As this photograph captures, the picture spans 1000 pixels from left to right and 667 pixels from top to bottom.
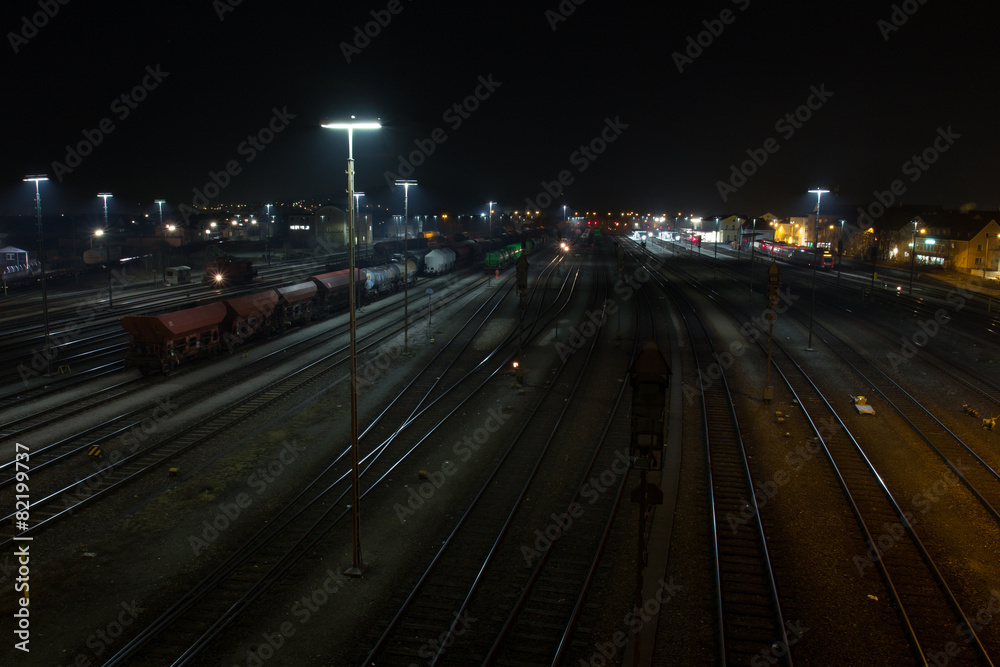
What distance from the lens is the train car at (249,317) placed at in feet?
93.1

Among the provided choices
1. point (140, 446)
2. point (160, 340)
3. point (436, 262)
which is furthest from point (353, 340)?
point (436, 262)

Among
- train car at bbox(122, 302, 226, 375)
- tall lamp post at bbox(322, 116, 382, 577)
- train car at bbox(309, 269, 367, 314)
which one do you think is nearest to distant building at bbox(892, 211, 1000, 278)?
train car at bbox(309, 269, 367, 314)

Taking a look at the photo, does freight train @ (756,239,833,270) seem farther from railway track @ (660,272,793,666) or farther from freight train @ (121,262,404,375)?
railway track @ (660,272,793,666)

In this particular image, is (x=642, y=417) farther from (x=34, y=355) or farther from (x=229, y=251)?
(x=229, y=251)

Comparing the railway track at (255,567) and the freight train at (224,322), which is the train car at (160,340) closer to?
the freight train at (224,322)

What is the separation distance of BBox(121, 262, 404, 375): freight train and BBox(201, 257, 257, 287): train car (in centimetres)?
1618

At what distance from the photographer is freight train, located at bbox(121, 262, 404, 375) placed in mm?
24000

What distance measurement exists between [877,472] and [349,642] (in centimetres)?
1346

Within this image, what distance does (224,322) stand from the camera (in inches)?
1103

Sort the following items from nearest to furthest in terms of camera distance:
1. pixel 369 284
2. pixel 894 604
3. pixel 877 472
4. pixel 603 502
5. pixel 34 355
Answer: pixel 894 604 < pixel 603 502 < pixel 877 472 < pixel 34 355 < pixel 369 284

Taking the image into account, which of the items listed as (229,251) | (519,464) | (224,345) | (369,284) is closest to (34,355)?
(224,345)

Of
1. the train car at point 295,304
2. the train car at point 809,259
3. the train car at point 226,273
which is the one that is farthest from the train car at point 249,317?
the train car at point 809,259

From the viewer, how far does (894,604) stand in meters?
10.3

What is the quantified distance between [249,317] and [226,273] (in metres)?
25.9
